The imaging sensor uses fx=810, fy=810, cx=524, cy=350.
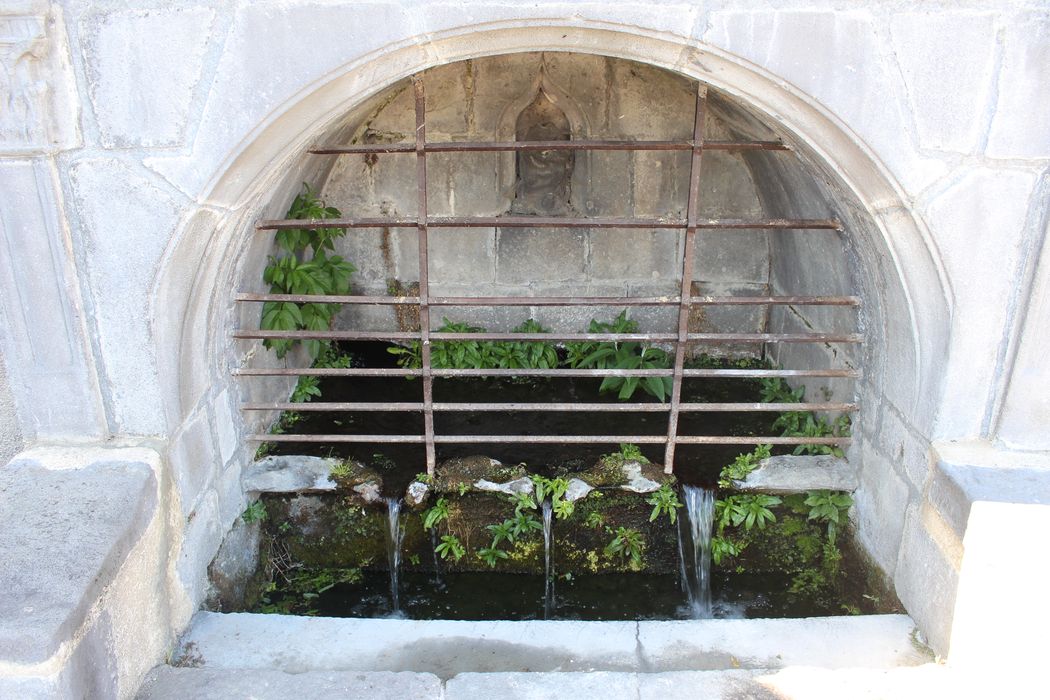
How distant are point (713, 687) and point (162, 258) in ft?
8.81

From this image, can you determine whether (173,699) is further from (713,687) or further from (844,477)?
(844,477)

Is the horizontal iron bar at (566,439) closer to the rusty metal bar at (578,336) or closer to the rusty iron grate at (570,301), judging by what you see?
the rusty iron grate at (570,301)

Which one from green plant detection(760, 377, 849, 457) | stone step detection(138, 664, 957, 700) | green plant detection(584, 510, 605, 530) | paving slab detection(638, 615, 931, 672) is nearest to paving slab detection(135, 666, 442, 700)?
stone step detection(138, 664, 957, 700)

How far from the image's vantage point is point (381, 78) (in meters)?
3.09

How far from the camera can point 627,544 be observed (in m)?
4.51

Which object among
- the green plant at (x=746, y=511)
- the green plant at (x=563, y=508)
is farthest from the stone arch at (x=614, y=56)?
the green plant at (x=563, y=508)

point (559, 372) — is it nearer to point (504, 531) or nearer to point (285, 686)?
point (504, 531)

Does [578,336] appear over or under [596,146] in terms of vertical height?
under

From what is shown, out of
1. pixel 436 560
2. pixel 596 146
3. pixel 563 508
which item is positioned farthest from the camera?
pixel 436 560

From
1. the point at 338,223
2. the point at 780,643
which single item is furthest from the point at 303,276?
the point at 780,643

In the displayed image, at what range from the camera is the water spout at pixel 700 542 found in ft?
14.5

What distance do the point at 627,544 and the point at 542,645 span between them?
3.86 feet

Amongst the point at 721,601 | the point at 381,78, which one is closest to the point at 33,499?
the point at 381,78

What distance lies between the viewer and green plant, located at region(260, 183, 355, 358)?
459 centimetres
